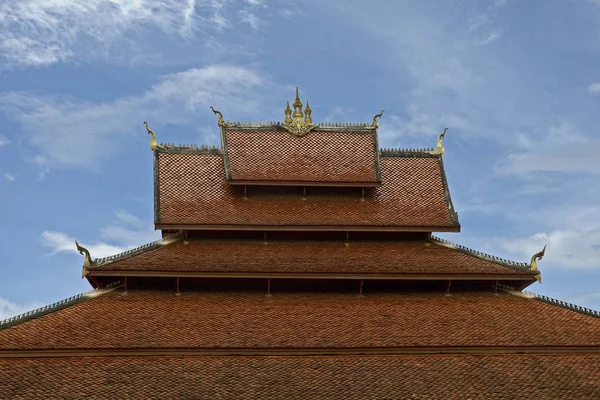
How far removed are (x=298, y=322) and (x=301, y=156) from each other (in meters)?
9.14

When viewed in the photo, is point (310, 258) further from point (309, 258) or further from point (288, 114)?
point (288, 114)

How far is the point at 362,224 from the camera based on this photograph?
89.9 feet

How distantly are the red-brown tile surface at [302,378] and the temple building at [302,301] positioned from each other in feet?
0.17

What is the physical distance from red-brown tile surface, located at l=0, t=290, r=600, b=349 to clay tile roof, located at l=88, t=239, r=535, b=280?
95 cm

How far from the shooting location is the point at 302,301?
971 inches

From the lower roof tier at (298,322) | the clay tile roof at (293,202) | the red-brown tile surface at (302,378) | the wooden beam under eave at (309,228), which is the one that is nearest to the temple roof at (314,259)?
the wooden beam under eave at (309,228)

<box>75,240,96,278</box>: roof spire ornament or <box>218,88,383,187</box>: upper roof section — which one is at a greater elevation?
<box>218,88,383,187</box>: upper roof section

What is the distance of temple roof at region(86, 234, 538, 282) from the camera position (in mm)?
24641

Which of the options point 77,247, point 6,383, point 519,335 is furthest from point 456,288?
point 6,383

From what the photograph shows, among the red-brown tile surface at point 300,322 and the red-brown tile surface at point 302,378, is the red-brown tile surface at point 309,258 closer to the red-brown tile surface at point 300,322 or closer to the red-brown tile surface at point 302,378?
the red-brown tile surface at point 300,322

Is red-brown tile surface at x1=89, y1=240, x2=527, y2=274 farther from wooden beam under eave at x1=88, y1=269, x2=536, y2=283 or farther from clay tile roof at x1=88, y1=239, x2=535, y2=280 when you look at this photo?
wooden beam under eave at x1=88, y1=269, x2=536, y2=283

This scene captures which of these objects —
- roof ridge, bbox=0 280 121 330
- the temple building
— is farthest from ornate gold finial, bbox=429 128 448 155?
roof ridge, bbox=0 280 121 330

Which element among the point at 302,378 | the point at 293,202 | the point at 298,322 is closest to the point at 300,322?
the point at 298,322

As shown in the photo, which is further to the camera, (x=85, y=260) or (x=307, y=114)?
(x=307, y=114)
